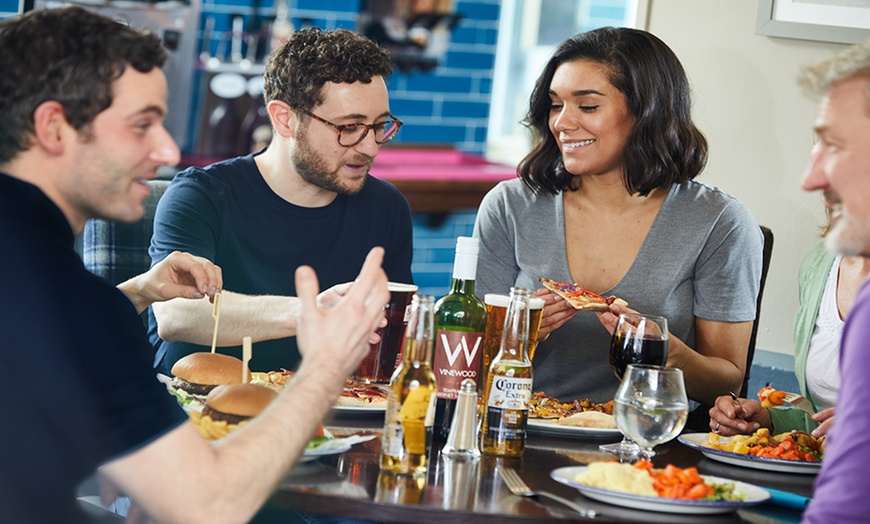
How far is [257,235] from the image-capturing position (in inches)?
98.7

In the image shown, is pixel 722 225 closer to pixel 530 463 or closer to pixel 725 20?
pixel 725 20

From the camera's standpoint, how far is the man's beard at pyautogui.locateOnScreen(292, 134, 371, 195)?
8.29ft

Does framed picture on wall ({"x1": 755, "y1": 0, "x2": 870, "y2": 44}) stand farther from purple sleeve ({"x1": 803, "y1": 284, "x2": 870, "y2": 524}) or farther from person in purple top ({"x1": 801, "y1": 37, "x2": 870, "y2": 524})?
purple sleeve ({"x1": 803, "y1": 284, "x2": 870, "y2": 524})

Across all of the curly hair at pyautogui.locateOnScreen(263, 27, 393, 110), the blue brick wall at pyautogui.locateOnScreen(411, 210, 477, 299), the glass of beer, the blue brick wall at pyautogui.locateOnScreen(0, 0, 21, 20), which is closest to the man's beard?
the curly hair at pyautogui.locateOnScreen(263, 27, 393, 110)

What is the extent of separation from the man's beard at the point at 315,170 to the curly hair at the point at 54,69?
111 centimetres

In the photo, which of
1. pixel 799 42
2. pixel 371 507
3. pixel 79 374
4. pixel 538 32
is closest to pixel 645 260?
pixel 799 42

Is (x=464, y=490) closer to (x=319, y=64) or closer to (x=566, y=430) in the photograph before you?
(x=566, y=430)

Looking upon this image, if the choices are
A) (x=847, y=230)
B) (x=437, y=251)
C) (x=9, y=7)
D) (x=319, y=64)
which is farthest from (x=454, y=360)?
(x=437, y=251)

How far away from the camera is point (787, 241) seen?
296cm

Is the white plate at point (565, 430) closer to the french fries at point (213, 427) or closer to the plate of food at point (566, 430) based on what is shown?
the plate of food at point (566, 430)

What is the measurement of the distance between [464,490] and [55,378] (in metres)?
0.56

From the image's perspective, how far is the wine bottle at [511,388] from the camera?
5.52ft

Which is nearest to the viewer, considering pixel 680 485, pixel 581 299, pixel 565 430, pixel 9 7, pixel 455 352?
pixel 680 485

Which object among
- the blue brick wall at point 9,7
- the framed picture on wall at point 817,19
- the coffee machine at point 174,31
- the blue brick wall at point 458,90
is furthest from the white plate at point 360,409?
the blue brick wall at point 458,90
